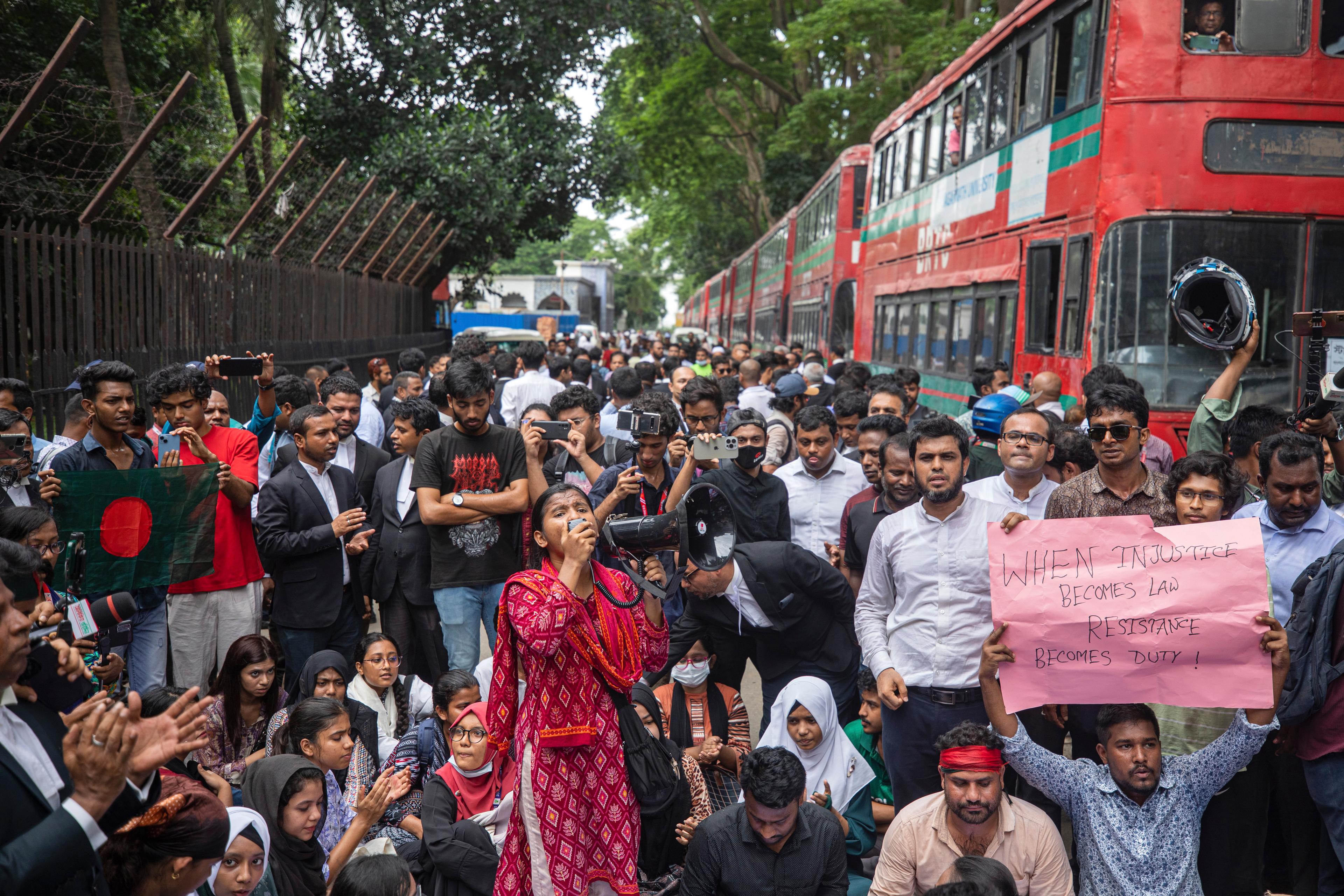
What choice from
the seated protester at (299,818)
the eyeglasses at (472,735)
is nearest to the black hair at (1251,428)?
the eyeglasses at (472,735)

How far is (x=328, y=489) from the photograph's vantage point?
5844 millimetres

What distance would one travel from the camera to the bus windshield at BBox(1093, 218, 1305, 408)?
24.2 ft

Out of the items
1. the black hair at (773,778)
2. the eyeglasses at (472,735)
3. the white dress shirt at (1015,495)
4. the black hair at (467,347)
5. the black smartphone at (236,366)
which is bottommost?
the eyeglasses at (472,735)

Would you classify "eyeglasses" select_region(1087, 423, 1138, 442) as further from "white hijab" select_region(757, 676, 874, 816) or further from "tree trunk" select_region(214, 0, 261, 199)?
"tree trunk" select_region(214, 0, 261, 199)

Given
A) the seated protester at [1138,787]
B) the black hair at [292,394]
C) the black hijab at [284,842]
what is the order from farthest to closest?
1. the black hair at [292,394]
2. the black hijab at [284,842]
3. the seated protester at [1138,787]

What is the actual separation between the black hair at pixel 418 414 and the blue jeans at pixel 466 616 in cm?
103

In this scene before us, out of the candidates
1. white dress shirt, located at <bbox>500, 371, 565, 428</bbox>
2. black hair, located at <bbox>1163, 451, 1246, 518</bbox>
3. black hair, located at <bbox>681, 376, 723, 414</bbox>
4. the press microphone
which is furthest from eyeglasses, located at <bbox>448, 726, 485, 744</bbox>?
white dress shirt, located at <bbox>500, 371, 565, 428</bbox>

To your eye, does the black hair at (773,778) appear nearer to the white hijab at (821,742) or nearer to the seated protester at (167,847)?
the white hijab at (821,742)

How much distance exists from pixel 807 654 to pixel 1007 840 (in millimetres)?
1252

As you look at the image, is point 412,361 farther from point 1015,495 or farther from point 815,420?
point 1015,495

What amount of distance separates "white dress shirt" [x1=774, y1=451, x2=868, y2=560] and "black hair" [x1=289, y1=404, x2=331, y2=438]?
2.31 meters

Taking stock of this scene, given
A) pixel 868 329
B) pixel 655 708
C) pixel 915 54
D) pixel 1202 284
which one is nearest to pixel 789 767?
pixel 655 708

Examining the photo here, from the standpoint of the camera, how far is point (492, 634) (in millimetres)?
5676

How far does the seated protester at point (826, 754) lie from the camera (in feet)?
15.0
